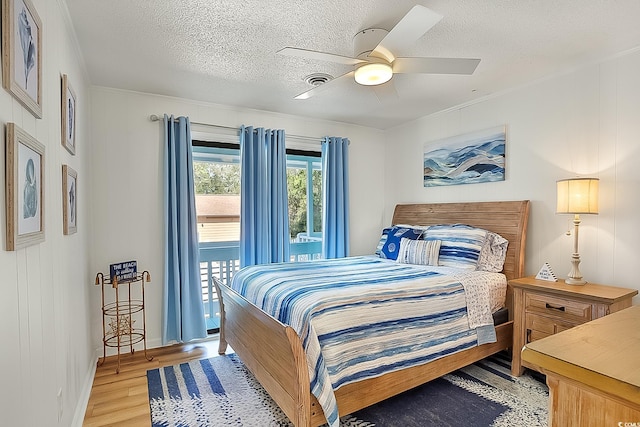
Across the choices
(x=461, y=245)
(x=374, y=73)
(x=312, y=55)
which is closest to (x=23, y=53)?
(x=312, y=55)

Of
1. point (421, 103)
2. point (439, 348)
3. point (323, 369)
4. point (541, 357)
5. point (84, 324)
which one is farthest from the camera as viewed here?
point (421, 103)

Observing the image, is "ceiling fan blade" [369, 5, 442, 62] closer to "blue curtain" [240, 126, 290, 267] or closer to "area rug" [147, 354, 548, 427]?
"blue curtain" [240, 126, 290, 267]

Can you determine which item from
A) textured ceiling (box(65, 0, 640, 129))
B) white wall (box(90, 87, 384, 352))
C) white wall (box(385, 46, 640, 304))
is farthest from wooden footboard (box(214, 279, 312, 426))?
white wall (box(385, 46, 640, 304))

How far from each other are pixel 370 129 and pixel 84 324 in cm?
389

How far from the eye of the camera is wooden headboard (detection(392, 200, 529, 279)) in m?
3.18

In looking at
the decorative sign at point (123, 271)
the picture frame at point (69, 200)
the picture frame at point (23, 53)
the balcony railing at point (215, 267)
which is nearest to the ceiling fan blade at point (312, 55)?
the picture frame at point (23, 53)

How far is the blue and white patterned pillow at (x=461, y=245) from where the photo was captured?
3195 mm

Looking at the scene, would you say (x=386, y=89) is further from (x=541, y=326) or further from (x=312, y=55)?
(x=541, y=326)

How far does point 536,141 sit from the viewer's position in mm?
3193

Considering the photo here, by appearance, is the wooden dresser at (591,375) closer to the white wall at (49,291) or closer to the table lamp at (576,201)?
the white wall at (49,291)

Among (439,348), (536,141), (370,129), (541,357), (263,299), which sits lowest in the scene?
(439,348)

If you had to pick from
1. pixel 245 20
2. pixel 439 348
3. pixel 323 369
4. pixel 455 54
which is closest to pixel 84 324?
pixel 323 369

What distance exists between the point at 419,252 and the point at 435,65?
72.6 inches

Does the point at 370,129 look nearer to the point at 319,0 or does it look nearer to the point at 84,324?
the point at 319,0
